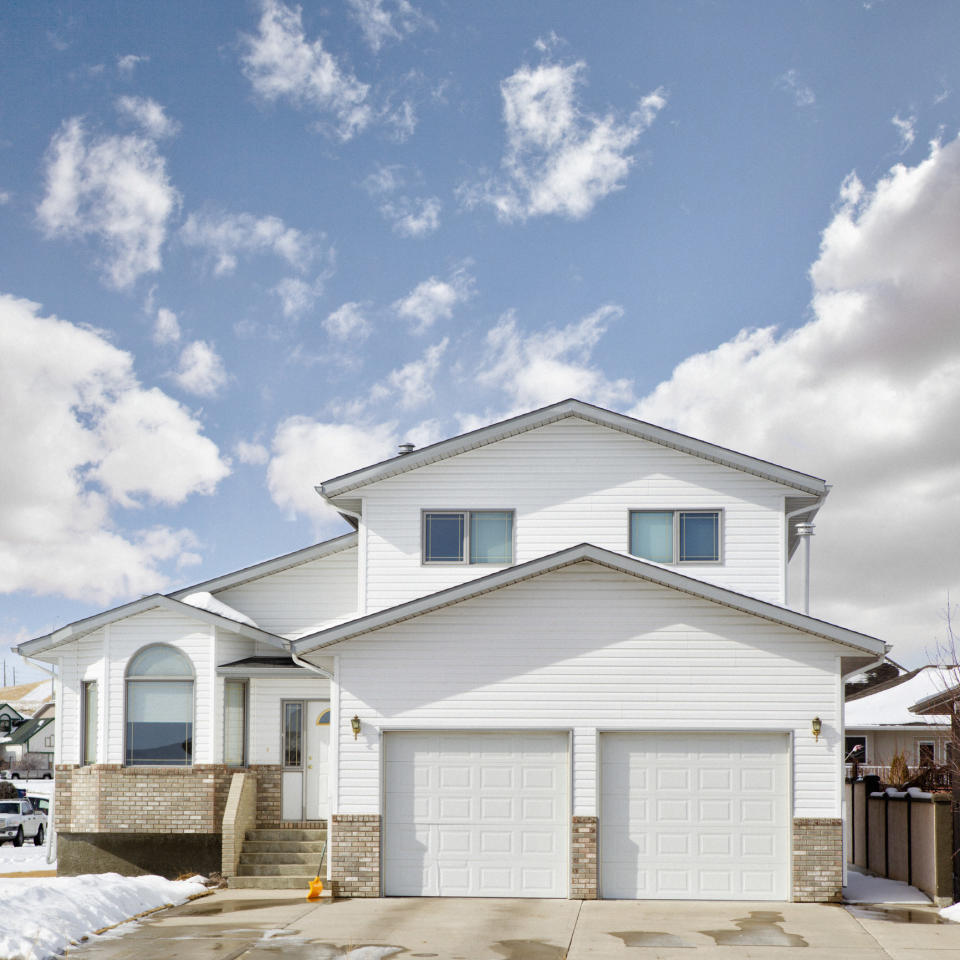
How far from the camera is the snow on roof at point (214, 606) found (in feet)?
75.2

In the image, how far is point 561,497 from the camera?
74.4 feet

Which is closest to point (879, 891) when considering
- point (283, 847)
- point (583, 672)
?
point (583, 672)

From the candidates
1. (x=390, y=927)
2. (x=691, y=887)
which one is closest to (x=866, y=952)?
(x=691, y=887)

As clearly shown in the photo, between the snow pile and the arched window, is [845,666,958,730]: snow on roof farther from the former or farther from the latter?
the snow pile

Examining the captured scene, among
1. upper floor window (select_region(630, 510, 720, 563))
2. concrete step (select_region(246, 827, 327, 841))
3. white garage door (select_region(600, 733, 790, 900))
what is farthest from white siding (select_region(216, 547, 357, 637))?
white garage door (select_region(600, 733, 790, 900))

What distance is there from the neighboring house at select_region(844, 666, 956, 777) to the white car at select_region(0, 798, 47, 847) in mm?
27166

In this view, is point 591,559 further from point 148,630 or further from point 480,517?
point 148,630

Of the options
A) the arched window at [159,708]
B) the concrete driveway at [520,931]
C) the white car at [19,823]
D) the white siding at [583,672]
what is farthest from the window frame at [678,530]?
the white car at [19,823]

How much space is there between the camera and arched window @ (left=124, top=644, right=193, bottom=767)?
21906 mm

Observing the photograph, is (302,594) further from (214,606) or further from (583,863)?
(583,863)

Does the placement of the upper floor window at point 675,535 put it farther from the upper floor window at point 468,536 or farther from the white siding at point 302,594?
the white siding at point 302,594

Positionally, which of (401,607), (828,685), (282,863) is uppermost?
(401,607)

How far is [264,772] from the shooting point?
2234 cm

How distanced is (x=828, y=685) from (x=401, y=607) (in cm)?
661
